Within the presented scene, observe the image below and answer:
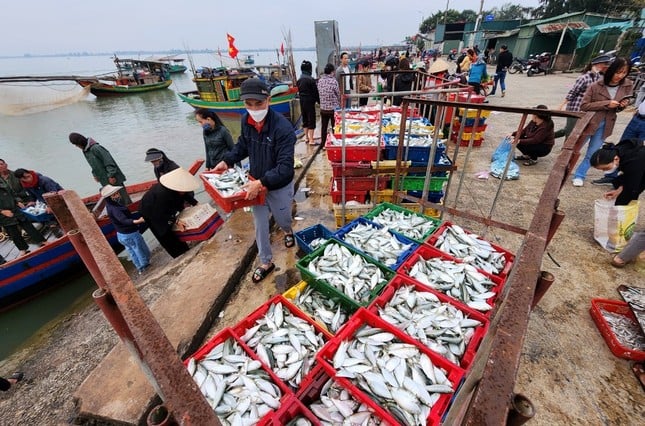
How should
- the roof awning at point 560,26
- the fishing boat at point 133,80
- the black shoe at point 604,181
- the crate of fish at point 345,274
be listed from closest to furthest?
the crate of fish at point 345,274 → the black shoe at point 604,181 → the roof awning at point 560,26 → the fishing boat at point 133,80

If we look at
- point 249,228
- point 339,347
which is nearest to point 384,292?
point 339,347

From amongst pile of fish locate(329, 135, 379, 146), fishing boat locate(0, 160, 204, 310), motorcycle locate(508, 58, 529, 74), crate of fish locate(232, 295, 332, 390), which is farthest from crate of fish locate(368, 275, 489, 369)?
motorcycle locate(508, 58, 529, 74)

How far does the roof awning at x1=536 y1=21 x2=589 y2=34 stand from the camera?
2039 cm

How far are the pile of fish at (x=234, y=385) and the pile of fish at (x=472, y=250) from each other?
78.3 inches

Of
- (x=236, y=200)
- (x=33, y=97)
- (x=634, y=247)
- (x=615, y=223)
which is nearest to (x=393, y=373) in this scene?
(x=236, y=200)

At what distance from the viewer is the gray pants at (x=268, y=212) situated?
132 inches

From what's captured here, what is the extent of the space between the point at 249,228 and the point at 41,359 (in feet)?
11.1

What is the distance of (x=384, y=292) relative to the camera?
2.24m

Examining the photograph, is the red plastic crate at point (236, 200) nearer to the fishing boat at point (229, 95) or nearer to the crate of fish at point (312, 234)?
the crate of fish at point (312, 234)

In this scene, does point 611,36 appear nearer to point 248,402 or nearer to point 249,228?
point 249,228

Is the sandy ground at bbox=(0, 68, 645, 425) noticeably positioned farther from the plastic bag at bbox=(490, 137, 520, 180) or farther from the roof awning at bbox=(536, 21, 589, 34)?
the roof awning at bbox=(536, 21, 589, 34)

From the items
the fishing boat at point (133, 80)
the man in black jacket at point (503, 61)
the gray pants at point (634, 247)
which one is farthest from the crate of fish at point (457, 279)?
the fishing boat at point (133, 80)

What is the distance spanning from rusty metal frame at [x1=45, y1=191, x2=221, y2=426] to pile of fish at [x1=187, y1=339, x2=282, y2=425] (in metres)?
0.80

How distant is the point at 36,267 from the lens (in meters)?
5.37
